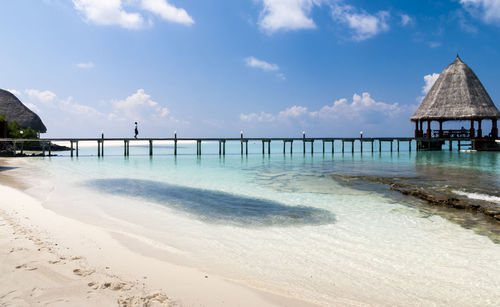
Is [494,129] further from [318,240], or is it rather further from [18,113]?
[18,113]

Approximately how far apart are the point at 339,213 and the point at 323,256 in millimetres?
3036

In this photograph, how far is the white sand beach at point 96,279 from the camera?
276 cm

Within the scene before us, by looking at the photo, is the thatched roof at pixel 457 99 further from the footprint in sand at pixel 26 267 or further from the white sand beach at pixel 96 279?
the footprint in sand at pixel 26 267

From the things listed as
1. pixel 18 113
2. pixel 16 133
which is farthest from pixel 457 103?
pixel 18 113

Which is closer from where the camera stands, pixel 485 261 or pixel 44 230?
pixel 485 261

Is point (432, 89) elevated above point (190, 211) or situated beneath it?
elevated above

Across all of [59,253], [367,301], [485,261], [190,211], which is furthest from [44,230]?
[485,261]

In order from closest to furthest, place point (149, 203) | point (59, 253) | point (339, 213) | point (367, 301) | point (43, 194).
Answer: point (367, 301), point (59, 253), point (339, 213), point (149, 203), point (43, 194)

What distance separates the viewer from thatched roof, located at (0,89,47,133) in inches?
1924

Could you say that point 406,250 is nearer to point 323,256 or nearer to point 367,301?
point 323,256

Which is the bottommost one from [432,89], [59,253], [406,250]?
[406,250]

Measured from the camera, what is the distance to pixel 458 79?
110 feet

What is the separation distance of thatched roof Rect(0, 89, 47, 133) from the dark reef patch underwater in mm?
49611

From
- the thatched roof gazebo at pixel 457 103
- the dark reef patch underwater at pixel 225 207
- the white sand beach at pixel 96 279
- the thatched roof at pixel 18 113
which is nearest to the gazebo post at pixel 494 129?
the thatched roof gazebo at pixel 457 103
